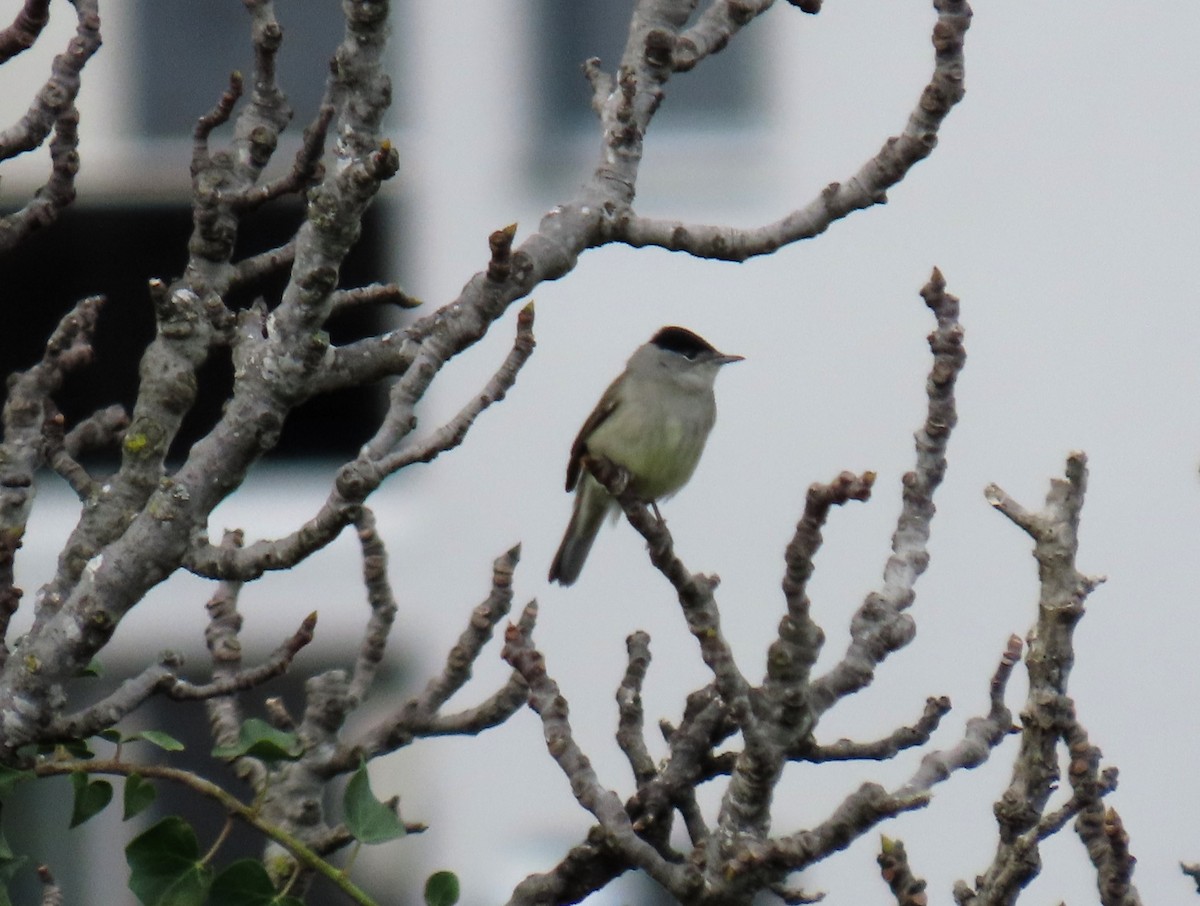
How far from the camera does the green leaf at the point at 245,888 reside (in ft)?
8.00

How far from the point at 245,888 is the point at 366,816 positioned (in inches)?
7.5

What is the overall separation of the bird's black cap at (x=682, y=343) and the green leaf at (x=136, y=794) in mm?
3135

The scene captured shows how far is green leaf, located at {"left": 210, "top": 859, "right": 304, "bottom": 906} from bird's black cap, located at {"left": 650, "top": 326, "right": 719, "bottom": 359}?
10.6ft

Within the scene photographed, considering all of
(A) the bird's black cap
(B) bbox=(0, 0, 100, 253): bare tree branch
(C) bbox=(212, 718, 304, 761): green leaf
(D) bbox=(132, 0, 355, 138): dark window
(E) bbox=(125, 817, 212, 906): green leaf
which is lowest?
(E) bbox=(125, 817, 212, 906): green leaf

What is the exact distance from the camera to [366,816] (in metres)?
2.56

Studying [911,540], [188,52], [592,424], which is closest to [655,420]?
[592,424]

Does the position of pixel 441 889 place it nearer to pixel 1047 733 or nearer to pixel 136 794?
pixel 136 794

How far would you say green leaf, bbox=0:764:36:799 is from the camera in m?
2.47

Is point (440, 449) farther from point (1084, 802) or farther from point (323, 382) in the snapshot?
point (1084, 802)

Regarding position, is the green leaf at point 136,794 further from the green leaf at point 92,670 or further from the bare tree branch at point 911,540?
the bare tree branch at point 911,540

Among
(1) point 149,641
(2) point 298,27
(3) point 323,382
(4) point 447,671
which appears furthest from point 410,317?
(3) point 323,382

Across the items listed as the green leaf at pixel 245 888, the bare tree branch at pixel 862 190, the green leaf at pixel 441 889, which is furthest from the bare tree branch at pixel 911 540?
the green leaf at pixel 245 888

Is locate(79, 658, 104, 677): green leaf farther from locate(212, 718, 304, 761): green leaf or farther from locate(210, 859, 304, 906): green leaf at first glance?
locate(210, 859, 304, 906): green leaf

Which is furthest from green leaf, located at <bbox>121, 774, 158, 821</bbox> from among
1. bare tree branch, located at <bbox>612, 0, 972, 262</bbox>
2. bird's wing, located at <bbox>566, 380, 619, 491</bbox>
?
bird's wing, located at <bbox>566, 380, 619, 491</bbox>
